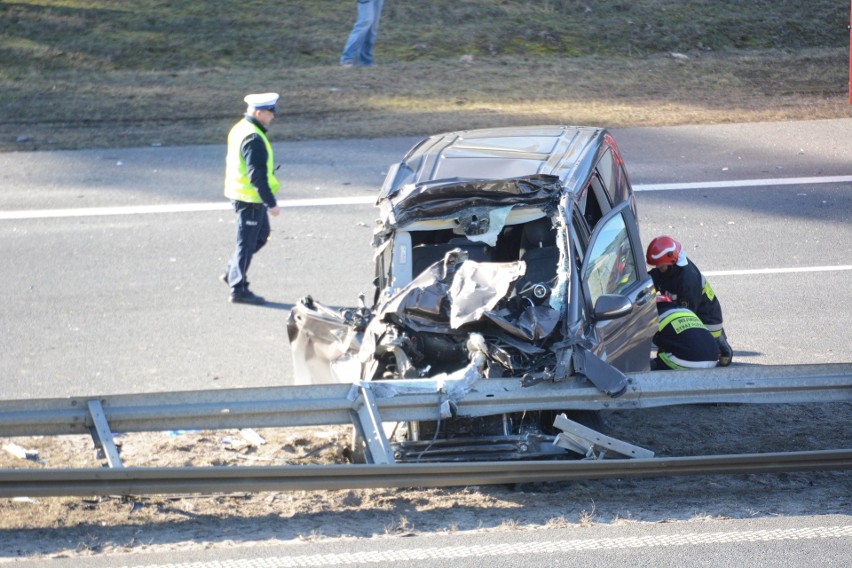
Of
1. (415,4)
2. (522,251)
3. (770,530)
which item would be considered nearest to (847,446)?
(770,530)

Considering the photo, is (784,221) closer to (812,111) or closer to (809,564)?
(812,111)

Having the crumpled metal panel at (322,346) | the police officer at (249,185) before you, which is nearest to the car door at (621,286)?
the crumpled metal panel at (322,346)

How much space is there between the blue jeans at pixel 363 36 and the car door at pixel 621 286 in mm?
11657

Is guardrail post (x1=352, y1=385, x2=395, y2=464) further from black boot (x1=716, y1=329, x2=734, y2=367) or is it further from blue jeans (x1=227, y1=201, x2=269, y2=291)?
blue jeans (x1=227, y1=201, x2=269, y2=291)

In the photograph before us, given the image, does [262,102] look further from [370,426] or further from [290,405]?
[370,426]

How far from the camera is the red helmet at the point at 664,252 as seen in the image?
30.4ft

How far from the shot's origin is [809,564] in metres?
5.99

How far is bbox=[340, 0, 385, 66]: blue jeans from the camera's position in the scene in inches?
752

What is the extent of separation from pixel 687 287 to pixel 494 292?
2730 mm

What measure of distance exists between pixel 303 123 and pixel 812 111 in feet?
25.9

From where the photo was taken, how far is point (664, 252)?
927 centimetres

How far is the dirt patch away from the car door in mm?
824

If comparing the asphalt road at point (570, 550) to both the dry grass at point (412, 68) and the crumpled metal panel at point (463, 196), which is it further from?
the dry grass at point (412, 68)

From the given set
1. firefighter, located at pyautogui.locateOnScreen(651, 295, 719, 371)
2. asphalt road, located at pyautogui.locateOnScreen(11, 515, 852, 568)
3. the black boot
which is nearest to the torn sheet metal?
asphalt road, located at pyautogui.locateOnScreen(11, 515, 852, 568)
